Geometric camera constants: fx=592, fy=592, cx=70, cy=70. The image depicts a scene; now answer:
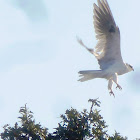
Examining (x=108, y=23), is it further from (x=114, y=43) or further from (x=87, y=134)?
(x=87, y=134)

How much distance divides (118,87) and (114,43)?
0.98 m

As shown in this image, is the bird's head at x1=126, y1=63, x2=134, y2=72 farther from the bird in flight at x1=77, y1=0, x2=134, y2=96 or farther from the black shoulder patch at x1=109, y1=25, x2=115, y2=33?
the black shoulder patch at x1=109, y1=25, x2=115, y2=33

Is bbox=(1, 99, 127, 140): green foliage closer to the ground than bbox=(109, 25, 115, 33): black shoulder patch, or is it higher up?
closer to the ground

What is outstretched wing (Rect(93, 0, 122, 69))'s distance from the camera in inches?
495

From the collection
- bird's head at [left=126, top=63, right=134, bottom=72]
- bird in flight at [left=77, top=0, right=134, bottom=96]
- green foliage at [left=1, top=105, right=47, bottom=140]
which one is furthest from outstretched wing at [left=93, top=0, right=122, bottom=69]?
green foliage at [left=1, top=105, right=47, bottom=140]

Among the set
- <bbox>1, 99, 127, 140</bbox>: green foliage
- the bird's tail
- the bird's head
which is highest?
the bird's head

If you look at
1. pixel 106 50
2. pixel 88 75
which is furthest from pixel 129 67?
pixel 88 75

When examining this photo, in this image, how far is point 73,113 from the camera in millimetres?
9805

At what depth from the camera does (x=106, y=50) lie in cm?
1295

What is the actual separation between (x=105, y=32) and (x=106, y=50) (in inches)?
17.3

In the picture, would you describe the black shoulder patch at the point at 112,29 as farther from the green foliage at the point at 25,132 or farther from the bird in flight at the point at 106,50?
the green foliage at the point at 25,132

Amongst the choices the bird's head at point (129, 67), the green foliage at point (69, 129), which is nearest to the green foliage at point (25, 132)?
the green foliage at point (69, 129)

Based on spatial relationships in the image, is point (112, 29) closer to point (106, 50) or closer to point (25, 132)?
point (106, 50)

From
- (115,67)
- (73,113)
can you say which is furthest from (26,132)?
(115,67)
